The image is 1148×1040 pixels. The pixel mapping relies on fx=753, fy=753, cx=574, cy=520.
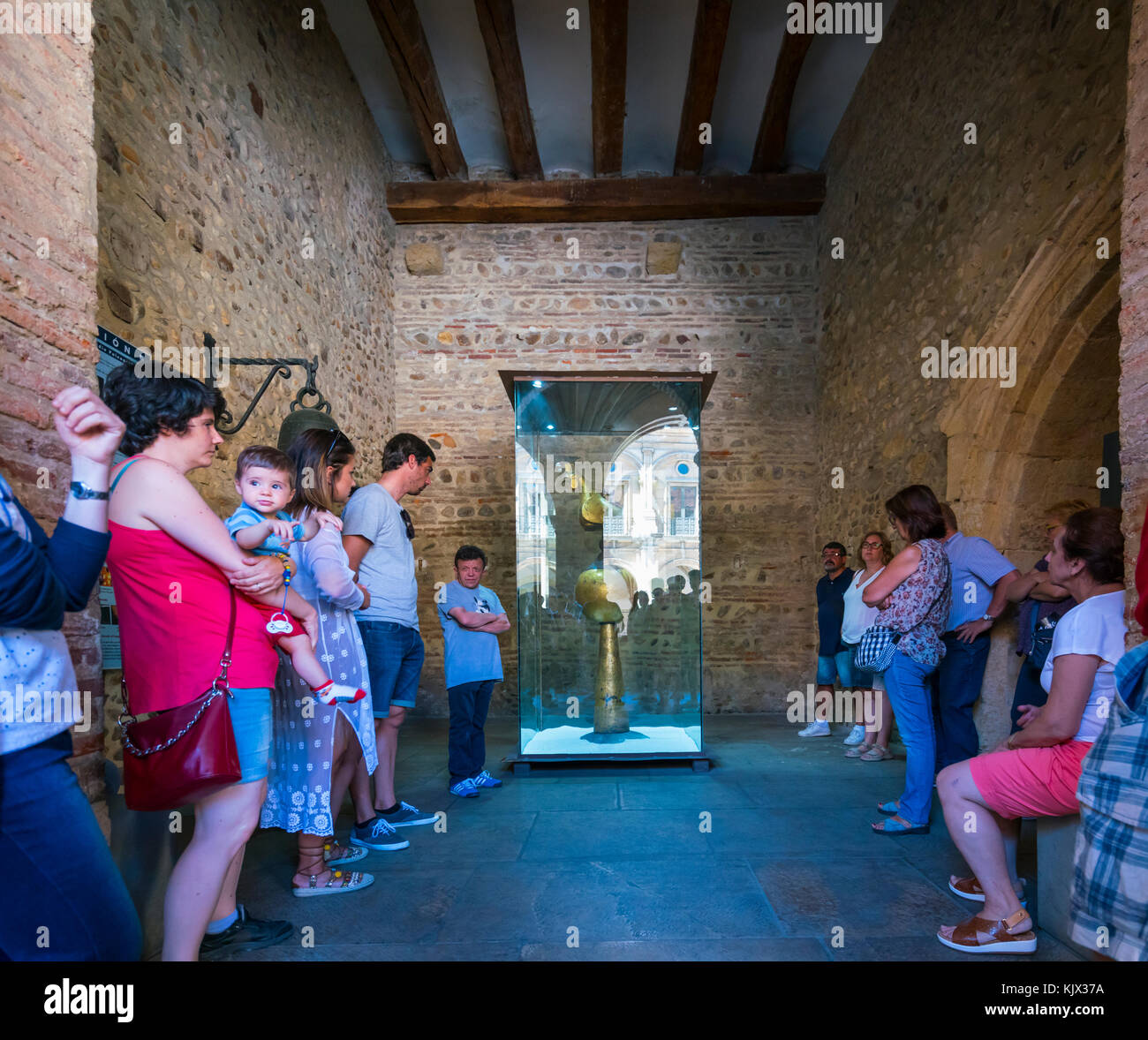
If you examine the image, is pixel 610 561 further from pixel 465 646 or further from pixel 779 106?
pixel 779 106

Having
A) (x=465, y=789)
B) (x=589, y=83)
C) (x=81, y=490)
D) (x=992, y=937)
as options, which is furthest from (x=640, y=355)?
(x=81, y=490)

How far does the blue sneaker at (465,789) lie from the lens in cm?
396

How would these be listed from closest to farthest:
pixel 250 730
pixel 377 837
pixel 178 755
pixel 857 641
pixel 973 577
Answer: pixel 178 755, pixel 250 730, pixel 377 837, pixel 973 577, pixel 857 641

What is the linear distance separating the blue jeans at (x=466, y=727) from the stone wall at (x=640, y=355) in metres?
3.32

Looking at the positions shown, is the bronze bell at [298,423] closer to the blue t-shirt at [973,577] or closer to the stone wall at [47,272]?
the stone wall at [47,272]

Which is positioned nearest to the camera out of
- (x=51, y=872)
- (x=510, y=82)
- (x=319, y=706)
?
(x=51, y=872)

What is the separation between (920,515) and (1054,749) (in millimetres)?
1423

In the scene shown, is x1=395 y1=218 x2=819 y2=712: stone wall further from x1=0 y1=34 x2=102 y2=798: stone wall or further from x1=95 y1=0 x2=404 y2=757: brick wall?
x1=0 y1=34 x2=102 y2=798: stone wall

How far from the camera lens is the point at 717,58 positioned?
18.3 ft

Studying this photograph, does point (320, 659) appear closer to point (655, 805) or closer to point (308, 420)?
point (655, 805)

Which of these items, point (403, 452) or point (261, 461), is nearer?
point (261, 461)

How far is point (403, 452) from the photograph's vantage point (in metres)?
3.43

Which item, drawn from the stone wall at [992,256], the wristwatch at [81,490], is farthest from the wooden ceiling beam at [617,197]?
the wristwatch at [81,490]
